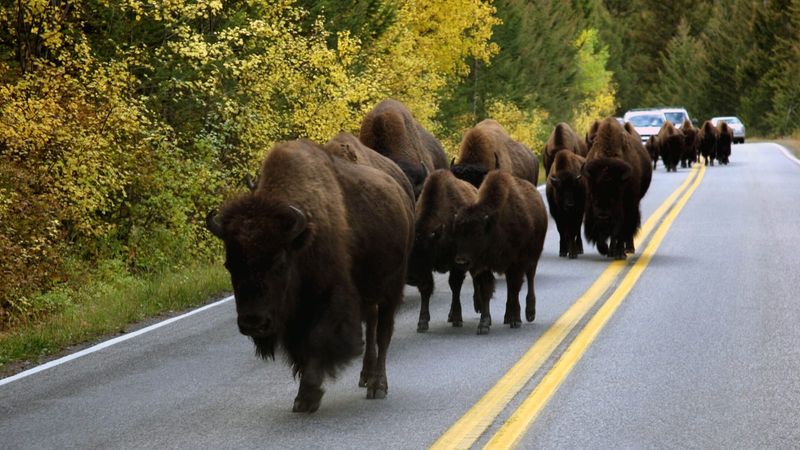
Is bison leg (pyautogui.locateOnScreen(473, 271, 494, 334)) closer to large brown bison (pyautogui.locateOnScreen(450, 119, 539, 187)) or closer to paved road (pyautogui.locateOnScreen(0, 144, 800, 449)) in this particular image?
paved road (pyautogui.locateOnScreen(0, 144, 800, 449))

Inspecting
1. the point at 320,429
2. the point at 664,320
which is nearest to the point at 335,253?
the point at 320,429

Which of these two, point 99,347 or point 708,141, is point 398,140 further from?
point 708,141

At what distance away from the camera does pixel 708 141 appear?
156ft

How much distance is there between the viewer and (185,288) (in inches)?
567

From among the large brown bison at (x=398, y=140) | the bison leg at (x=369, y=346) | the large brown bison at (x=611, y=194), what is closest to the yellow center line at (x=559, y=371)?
the large brown bison at (x=611, y=194)

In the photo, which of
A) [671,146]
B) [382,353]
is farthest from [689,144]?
[382,353]

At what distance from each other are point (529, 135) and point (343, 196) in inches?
1467

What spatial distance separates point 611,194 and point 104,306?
7133mm

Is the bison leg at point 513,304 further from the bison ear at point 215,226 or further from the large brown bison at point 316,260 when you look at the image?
the bison ear at point 215,226

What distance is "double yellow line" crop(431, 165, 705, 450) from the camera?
24.2ft

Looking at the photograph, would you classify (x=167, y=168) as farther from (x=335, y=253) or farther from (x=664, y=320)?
(x=335, y=253)

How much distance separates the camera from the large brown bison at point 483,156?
1477 cm

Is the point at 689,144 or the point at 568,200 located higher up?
the point at 568,200

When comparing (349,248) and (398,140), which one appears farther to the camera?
(398,140)
